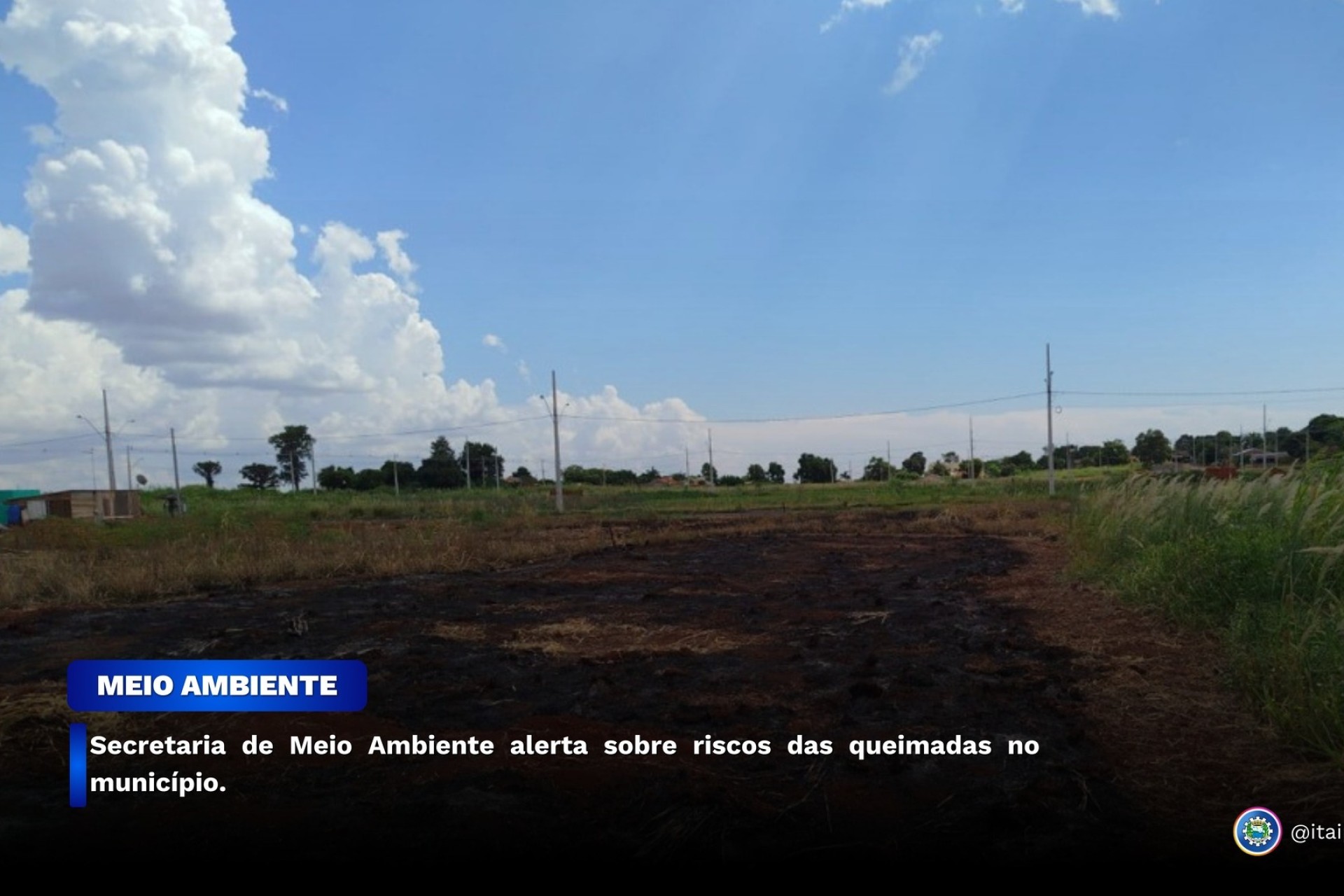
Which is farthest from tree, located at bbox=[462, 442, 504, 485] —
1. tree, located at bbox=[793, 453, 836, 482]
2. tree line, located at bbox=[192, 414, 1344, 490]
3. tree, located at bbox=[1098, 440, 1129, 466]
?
tree, located at bbox=[1098, 440, 1129, 466]

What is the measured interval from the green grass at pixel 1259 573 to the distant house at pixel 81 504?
3687 cm

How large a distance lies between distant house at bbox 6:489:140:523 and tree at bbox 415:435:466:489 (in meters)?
30.9

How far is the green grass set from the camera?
14.1ft

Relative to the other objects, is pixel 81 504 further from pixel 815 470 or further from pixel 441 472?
pixel 815 470

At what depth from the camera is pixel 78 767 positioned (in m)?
3.96

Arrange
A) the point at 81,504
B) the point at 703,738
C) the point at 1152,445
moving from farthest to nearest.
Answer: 1. the point at 1152,445
2. the point at 81,504
3. the point at 703,738

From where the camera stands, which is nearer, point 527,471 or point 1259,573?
point 1259,573

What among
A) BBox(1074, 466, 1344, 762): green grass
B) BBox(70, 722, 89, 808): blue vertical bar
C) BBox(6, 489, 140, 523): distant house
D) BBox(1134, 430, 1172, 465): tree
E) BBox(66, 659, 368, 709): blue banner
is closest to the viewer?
BBox(70, 722, 89, 808): blue vertical bar

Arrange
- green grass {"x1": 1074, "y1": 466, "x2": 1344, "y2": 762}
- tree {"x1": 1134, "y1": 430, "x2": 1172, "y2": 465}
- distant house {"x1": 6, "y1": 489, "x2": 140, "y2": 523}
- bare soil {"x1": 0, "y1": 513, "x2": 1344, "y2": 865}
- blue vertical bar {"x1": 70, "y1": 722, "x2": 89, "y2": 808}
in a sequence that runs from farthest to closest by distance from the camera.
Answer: tree {"x1": 1134, "y1": 430, "x2": 1172, "y2": 465} < distant house {"x1": 6, "y1": 489, "x2": 140, "y2": 523} < green grass {"x1": 1074, "y1": 466, "x2": 1344, "y2": 762} < blue vertical bar {"x1": 70, "y1": 722, "x2": 89, "y2": 808} < bare soil {"x1": 0, "y1": 513, "x2": 1344, "y2": 865}

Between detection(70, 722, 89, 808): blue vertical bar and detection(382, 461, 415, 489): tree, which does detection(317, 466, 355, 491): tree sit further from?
detection(70, 722, 89, 808): blue vertical bar

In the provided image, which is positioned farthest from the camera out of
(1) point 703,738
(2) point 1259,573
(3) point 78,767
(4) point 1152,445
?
(4) point 1152,445

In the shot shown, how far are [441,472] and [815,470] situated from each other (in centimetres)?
3449

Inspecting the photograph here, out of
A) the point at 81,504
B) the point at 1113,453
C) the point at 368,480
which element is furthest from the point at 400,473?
the point at 1113,453

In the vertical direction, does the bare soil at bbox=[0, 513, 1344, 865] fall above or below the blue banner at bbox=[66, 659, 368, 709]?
below
